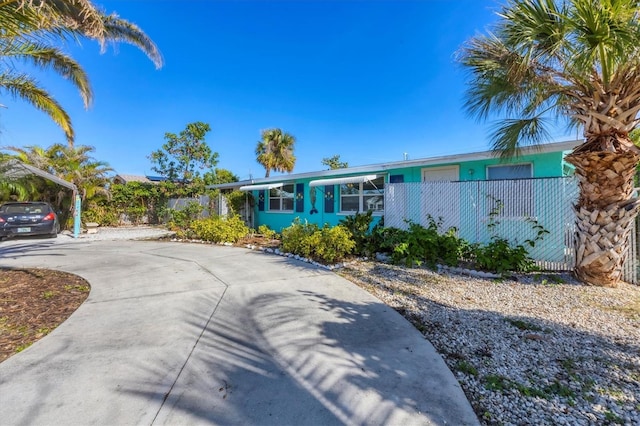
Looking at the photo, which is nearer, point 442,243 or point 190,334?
point 190,334

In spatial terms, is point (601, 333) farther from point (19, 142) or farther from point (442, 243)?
point (19, 142)

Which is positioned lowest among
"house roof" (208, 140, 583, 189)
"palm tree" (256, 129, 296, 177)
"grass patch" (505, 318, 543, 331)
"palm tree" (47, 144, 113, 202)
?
"grass patch" (505, 318, 543, 331)

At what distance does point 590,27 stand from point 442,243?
180 inches

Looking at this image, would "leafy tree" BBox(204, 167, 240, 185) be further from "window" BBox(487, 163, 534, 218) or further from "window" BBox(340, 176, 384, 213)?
"window" BBox(487, 163, 534, 218)

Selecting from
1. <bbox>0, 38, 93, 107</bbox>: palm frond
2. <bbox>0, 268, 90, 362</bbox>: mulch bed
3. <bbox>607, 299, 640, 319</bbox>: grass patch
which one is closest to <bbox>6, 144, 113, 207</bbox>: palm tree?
<bbox>0, 38, 93, 107</bbox>: palm frond

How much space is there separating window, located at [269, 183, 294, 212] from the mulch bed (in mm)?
8972

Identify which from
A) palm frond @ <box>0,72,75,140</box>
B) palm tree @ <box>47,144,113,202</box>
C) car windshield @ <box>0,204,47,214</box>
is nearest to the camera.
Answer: palm frond @ <box>0,72,75,140</box>

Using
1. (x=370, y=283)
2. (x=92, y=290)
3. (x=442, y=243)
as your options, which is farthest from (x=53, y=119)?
(x=442, y=243)

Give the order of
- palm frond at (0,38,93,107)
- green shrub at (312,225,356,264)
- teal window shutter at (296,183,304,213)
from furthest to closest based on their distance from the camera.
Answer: teal window shutter at (296,183,304,213)
green shrub at (312,225,356,264)
palm frond at (0,38,93,107)

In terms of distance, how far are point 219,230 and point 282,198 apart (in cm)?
403

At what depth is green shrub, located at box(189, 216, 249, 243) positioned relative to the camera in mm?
11086

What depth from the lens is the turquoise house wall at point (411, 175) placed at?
302 inches

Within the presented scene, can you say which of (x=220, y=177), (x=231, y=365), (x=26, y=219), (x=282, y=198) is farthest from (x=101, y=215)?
(x=231, y=365)

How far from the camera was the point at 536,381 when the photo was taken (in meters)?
2.56
